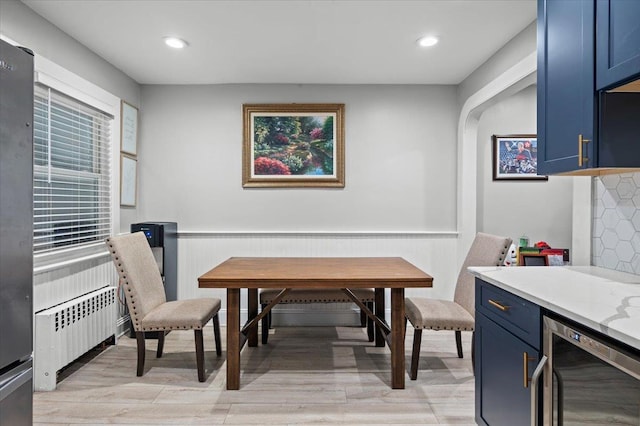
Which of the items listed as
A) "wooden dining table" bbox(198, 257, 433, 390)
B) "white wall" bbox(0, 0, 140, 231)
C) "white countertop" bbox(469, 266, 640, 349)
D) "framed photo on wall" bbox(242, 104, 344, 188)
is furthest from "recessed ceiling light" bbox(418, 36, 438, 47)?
"white wall" bbox(0, 0, 140, 231)

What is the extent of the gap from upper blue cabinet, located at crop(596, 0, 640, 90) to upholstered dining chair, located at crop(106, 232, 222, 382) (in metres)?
2.54

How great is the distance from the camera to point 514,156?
403 cm

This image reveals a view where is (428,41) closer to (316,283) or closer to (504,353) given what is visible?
(316,283)

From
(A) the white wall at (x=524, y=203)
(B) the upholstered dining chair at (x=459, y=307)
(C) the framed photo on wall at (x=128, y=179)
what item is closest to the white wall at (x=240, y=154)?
(C) the framed photo on wall at (x=128, y=179)

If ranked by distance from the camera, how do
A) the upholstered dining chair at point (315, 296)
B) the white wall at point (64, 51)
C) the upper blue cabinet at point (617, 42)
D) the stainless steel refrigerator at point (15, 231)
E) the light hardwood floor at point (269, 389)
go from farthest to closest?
the upholstered dining chair at point (315, 296), the white wall at point (64, 51), the light hardwood floor at point (269, 389), the upper blue cabinet at point (617, 42), the stainless steel refrigerator at point (15, 231)

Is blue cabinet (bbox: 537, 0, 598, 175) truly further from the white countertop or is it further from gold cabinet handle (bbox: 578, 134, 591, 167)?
the white countertop

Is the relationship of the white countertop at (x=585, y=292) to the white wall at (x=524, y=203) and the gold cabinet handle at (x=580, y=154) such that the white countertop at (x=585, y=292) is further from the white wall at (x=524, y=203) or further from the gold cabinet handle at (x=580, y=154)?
the white wall at (x=524, y=203)

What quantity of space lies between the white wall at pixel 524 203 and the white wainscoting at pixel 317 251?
1.66ft

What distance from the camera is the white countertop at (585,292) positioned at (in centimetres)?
112

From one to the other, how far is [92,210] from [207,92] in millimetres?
1601

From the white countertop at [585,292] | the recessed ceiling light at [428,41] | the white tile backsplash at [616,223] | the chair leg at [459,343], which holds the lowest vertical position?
the chair leg at [459,343]

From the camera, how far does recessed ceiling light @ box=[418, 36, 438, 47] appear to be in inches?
113

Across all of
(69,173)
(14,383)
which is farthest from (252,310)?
(14,383)

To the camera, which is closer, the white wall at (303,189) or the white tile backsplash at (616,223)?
the white tile backsplash at (616,223)
